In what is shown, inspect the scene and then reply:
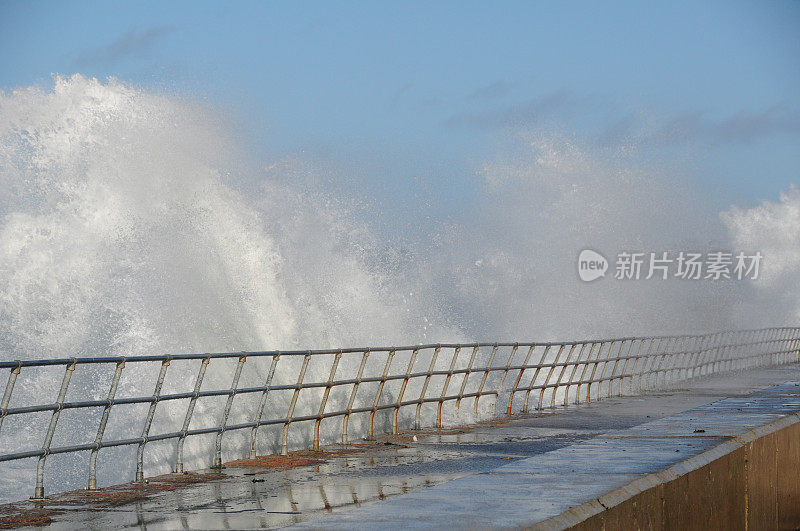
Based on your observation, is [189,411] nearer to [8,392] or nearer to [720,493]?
[8,392]

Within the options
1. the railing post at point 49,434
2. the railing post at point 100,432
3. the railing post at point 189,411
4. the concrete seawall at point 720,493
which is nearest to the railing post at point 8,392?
the railing post at point 49,434

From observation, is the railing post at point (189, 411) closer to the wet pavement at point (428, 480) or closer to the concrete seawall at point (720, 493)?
the wet pavement at point (428, 480)

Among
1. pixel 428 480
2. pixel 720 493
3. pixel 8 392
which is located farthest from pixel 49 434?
pixel 720 493

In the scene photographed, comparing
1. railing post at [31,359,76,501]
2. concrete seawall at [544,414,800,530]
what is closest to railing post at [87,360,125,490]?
railing post at [31,359,76,501]

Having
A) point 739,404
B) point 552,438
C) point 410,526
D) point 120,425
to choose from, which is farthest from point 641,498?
point 120,425

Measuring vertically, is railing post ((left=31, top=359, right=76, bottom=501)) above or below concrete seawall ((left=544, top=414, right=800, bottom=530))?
above

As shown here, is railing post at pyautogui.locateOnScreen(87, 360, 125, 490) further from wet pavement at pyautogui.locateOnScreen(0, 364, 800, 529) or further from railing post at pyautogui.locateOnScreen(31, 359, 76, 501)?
railing post at pyautogui.locateOnScreen(31, 359, 76, 501)

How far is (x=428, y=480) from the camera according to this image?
10.4 meters

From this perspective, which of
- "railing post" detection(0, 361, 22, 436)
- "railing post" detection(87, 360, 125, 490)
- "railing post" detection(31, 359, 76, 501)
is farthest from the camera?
"railing post" detection(87, 360, 125, 490)

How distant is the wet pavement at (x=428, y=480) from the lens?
205 inches

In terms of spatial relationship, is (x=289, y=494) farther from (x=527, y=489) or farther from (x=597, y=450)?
(x=527, y=489)

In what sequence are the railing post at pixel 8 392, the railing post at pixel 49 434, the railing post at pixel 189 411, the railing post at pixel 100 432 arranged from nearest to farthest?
the railing post at pixel 8 392
the railing post at pixel 49 434
the railing post at pixel 100 432
the railing post at pixel 189 411

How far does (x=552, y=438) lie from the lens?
14.8 m

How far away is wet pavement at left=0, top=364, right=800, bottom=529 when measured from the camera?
521 centimetres
